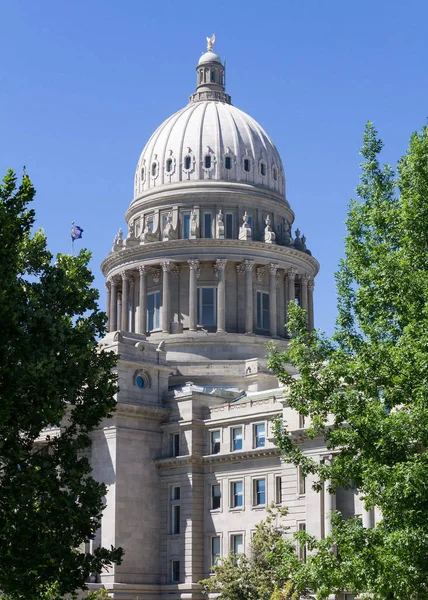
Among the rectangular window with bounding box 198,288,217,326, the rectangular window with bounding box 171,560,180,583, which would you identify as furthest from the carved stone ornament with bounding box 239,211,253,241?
the rectangular window with bounding box 171,560,180,583

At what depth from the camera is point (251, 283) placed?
107 metres

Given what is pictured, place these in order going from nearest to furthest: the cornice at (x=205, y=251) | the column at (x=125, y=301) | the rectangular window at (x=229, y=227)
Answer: the cornice at (x=205, y=251) < the rectangular window at (x=229, y=227) < the column at (x=125, y=301)

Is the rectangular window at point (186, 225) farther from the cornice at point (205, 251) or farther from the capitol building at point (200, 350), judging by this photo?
the cornice at point (205, 251)

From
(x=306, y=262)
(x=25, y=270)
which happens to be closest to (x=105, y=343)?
(x=306, y=262)

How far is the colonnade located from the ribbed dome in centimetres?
948

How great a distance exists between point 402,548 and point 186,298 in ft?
227

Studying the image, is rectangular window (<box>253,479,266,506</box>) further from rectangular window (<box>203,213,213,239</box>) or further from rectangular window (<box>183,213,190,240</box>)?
rectangular window (<box>183,213,190,240</box>)

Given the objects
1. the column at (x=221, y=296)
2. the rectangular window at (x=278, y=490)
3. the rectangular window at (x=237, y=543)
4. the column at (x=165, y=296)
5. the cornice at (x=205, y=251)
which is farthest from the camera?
the cornice at (x=205, y=251)

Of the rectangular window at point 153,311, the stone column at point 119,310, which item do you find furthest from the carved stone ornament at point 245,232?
the stone column at point 119,310

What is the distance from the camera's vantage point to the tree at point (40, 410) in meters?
39.1

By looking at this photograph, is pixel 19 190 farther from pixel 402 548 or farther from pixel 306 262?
pixel 306 262

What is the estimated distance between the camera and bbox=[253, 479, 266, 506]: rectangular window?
276 ft

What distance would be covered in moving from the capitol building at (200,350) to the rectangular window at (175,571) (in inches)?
4.2

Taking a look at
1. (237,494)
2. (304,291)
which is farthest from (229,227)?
(237,494)
